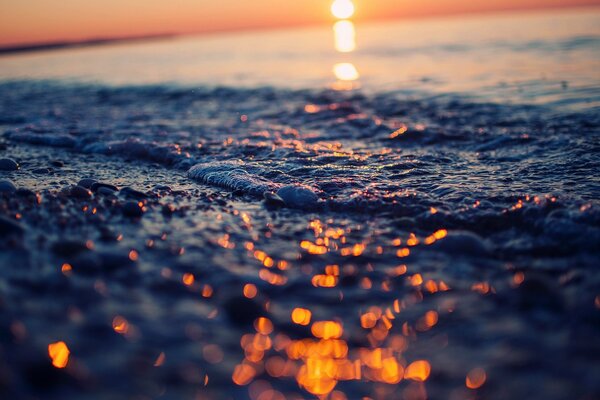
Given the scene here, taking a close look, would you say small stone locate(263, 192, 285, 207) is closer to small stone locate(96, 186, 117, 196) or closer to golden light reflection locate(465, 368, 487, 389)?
small stone locate(96, 186, 117, 196)

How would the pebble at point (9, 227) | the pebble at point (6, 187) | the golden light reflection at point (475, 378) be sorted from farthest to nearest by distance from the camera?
the pebble at point (6, 187)
the pebble at point (9, 227)
the golden light reflection at point (475, 378)

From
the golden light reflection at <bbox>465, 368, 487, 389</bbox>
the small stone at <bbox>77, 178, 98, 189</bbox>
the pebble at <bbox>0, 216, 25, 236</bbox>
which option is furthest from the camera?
the small stone at <bbox>77, 178, 98, 189</bbox>

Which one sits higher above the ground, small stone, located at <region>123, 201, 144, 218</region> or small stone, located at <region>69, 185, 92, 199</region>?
small stone, located at <region>69, 185, 92, 199</region>

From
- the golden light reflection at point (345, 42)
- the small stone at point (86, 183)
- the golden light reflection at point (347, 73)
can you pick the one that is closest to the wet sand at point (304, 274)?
the small stone at point (86, 183)

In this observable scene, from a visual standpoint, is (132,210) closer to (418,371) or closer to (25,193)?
(25,193)

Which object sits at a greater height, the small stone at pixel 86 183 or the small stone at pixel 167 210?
A: the small stone at pixel 86 183

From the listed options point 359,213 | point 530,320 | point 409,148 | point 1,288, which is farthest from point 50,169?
point 530,320

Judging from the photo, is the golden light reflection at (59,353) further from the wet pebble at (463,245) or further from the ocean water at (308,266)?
the wet pebble at (463,245)

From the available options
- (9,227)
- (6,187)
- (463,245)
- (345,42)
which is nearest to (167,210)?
(9,227)

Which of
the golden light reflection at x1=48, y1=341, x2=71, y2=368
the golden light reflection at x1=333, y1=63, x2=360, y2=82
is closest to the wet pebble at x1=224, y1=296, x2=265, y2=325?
the golden light reflection at x1=48, y1=341, x2=71, y2=368
